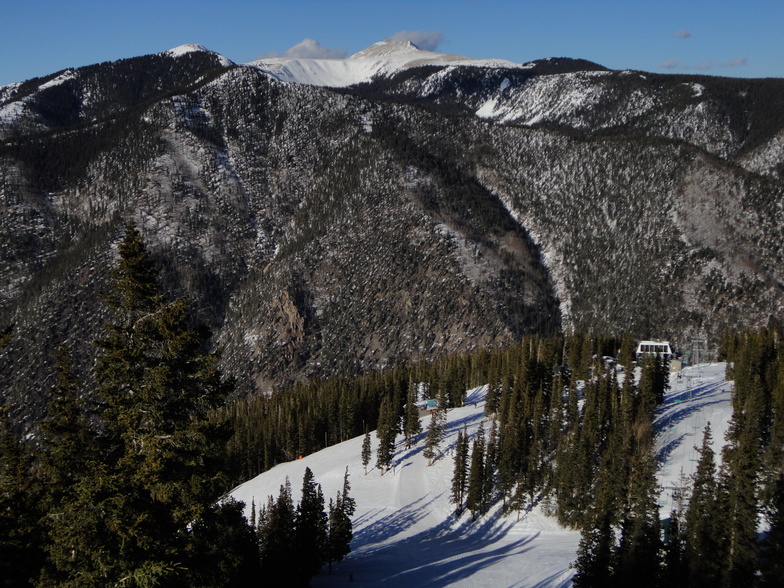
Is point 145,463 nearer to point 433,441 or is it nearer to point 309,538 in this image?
point 309,538

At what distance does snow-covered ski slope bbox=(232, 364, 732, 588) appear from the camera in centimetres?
4956

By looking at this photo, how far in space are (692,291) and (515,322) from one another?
4916cm

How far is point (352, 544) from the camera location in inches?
2689

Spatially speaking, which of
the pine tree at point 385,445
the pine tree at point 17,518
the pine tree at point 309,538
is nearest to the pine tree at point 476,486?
the pine tree at point 385,445

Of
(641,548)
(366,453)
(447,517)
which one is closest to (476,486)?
(447,517)

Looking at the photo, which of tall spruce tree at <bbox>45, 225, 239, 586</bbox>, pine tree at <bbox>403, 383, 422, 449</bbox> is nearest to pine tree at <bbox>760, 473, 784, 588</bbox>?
tall spruce tree at <bbox>45, 225, 239, 586</bbox>

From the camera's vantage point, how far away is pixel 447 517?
7269cm

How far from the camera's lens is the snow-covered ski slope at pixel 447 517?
49.6 meters

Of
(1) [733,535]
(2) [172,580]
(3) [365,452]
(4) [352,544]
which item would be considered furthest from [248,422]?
(2) [172,580]

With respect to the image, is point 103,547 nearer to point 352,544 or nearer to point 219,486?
point 219,486

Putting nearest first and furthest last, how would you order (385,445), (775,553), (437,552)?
(775,553) → (437,552) → (385,445)

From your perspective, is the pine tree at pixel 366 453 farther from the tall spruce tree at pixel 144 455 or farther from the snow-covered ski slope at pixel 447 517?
the tall spruce tree at pixel 144 455

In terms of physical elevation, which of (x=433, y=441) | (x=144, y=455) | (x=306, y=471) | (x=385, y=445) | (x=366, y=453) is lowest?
(x=366, y=453)

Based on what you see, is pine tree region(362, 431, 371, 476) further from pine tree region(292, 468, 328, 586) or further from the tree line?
the tree line
